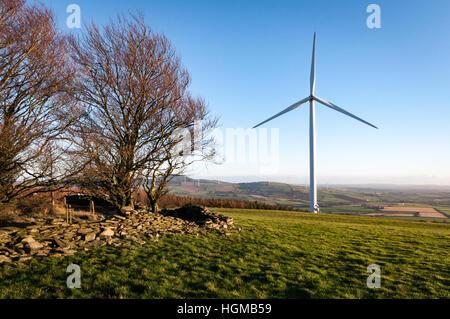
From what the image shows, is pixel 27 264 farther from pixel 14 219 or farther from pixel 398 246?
pixel 398 246

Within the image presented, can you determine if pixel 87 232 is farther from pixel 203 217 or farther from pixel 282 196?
pixel 282 196

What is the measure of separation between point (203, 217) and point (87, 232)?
24.1ft

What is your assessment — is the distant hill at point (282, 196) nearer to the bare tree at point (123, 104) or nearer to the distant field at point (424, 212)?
the distant field at point (424, 212)

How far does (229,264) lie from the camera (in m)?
8.00

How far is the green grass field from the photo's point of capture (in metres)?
5.87

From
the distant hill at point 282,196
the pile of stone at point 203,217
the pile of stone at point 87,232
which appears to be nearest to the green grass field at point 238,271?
the pile of stone at point 87,232

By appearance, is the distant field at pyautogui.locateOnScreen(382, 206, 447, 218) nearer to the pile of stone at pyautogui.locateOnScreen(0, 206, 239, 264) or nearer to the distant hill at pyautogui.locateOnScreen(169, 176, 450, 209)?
the distant hill at pyautogui.locateOnScreen(169, 176, 450, 209)

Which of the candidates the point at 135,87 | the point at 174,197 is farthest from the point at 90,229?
the point at 174,197

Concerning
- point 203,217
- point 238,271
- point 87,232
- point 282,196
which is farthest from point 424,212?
point 87,232

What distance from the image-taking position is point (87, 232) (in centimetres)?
1045

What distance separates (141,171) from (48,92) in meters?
6.58

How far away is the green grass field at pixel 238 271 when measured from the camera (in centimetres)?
587

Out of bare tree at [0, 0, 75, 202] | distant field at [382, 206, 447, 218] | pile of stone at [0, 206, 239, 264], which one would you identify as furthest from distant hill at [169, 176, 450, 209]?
bare tree at [0, 0, 75, 202]

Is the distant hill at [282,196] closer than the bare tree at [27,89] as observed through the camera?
No
